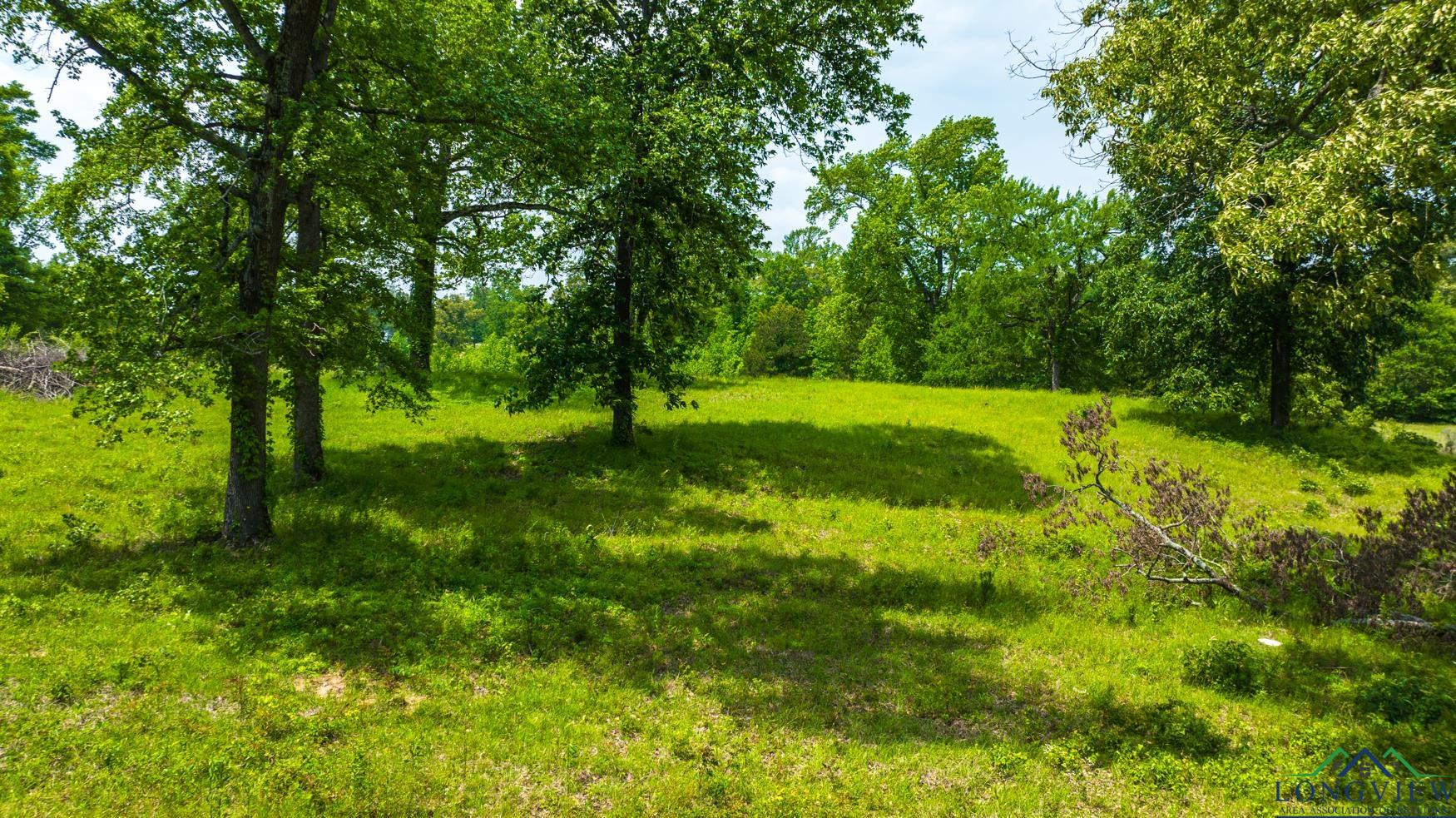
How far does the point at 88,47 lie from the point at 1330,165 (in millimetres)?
16706

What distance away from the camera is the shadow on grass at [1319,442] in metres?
19.4

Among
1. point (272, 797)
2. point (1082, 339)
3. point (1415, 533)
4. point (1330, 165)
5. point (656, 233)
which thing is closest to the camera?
point (272, 797)

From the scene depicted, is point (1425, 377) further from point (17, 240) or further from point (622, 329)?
point (17, 240)

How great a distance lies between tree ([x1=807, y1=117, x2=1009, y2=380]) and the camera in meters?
41.0

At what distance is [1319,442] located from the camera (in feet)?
68.5

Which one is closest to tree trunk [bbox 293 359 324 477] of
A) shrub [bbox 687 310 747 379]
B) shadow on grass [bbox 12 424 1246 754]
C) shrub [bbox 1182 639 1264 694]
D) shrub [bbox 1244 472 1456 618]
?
shadow on grass [bbox 12 424 1246 754]

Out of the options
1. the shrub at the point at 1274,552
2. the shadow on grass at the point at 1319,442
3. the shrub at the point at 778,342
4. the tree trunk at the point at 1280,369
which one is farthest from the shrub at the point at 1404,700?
the shrub at the point at 778,342

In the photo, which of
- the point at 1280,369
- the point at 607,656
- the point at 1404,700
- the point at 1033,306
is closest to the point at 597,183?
the point at 607,656

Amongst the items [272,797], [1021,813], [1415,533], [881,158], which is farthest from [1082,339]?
[272,797]

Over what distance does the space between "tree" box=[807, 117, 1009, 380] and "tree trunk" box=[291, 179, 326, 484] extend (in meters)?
33.7

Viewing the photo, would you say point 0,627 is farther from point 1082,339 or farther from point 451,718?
point 1082,339

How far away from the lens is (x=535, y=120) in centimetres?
1032

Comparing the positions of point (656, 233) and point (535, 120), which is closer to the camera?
point (535, 120)

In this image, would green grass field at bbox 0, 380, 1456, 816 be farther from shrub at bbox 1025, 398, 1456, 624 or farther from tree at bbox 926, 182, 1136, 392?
tree at bbox 926, 182, 1136, 392
